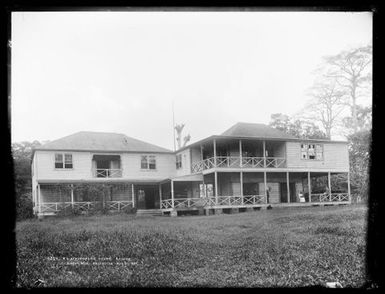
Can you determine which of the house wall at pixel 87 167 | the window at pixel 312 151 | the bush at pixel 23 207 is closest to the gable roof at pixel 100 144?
the house wall at pixel 87 167

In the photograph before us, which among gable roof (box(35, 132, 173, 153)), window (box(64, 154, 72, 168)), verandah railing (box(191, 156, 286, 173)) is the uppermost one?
gable roof (box(35, 132, 173, 153))

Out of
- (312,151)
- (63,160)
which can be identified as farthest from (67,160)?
(312,151)

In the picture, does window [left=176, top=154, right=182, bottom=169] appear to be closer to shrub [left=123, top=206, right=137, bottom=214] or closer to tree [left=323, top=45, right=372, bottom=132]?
shrub [left=123, top=206, right=137, bottom=214]

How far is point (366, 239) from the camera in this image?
766 cm

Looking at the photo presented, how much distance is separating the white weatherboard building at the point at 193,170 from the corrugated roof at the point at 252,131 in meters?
0.06

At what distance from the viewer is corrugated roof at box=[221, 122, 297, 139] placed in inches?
938

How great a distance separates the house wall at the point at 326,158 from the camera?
84.1 ft

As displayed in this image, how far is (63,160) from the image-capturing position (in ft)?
83.4

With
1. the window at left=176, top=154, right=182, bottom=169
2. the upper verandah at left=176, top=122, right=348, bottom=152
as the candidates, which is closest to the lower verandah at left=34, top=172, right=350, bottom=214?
the window at left=176, top=154, right=182, bottom=169

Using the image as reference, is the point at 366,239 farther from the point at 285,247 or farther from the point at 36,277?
the point at 36,277

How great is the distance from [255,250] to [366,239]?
291cm

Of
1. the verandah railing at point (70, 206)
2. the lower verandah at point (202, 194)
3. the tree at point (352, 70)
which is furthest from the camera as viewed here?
the lower verandah at point (202, 194)

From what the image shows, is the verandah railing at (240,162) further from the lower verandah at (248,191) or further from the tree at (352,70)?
the tree at (352,70)

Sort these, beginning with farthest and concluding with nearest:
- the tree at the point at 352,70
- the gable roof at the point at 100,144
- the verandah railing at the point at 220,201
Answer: the gable roof at the point at 100,144, the verandah railing at the point at 220,201, the tree at the point at 352,70
